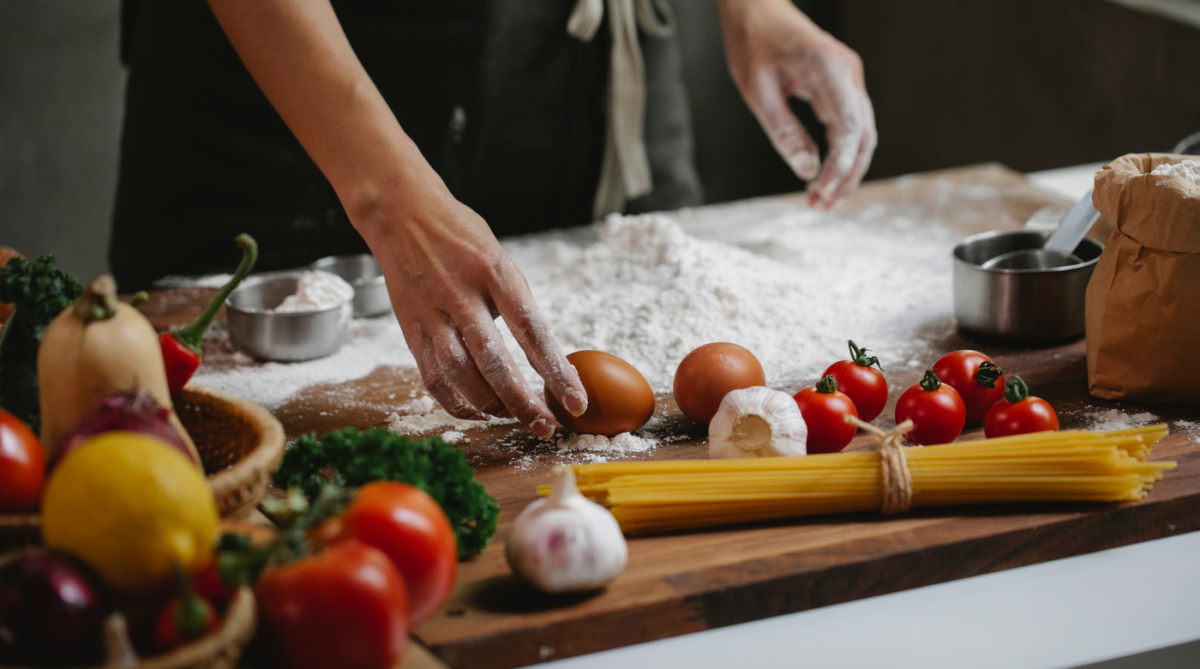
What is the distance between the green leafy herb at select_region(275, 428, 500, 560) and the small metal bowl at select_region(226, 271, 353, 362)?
62 centimetres

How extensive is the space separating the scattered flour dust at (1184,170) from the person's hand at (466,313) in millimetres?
857

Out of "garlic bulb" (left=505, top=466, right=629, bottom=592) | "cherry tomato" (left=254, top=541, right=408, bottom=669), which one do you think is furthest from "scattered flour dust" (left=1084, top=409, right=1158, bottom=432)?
"cherry tomato" (left=254, top=541, right=408, bottom=669)

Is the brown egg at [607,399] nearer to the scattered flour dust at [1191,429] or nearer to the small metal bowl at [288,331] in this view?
the small metal bowl at [288,331]

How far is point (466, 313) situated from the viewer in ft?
4.24

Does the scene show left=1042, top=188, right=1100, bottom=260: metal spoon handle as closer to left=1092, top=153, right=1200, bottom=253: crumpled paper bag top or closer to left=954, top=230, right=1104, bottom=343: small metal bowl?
left=954, top=230, right=1104, bottom=343: small metal bowl

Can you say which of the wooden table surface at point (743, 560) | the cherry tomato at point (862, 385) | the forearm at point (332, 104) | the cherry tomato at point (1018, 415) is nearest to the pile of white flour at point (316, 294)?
the forearm at point (332, 104)

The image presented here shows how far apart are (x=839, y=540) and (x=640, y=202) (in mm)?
1693

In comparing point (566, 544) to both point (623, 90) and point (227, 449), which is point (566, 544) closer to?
point (227, 449)

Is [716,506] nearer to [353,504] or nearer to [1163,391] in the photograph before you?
[353,504]

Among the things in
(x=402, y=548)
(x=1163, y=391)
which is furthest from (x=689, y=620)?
(x=1163, y=391)

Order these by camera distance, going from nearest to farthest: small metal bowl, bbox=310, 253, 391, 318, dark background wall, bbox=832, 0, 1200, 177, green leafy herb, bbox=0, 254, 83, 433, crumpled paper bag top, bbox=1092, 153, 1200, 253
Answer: green leafy herb, bbox=0, 254, 83, 433 → crumpled paper bag top, bbox=1092, 153, 1200, 253 → small metal bowl, bbox=310, 253, 391, 318 → dark background wall, bbox=832, 0, 1200, 177

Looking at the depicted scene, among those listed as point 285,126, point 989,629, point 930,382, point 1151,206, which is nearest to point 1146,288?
point 1151,206

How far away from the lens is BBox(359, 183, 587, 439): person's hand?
1.28m

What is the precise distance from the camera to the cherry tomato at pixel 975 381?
1326mm
